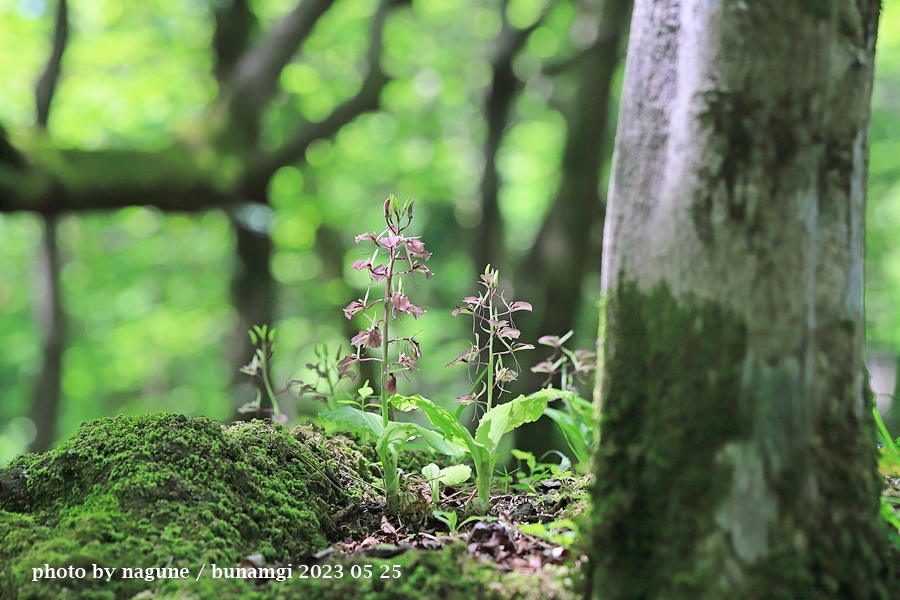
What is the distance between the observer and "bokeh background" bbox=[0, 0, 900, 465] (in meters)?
9.54

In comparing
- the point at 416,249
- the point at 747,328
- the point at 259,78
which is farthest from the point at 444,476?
the point at 259,78

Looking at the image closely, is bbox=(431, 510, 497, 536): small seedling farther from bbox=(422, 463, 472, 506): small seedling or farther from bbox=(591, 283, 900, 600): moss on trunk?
bbox=(591, 283, 900, 600): moss on trunk

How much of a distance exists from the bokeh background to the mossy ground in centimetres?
610

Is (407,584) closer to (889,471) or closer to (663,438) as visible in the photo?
(663,438)

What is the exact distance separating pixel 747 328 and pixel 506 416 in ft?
2.66

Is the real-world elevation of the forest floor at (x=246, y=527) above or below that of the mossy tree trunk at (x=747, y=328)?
below

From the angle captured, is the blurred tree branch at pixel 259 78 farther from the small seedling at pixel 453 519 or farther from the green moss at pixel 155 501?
the small seedling at pixel 453 519

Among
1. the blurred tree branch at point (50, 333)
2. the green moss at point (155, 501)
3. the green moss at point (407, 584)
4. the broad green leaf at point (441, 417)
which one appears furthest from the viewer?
the blurred tree branch at point (50, 333)

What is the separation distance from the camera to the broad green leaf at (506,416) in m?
1.82

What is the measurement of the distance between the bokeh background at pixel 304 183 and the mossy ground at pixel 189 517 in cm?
610

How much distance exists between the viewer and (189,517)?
1.60m

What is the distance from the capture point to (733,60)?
1.24 meters

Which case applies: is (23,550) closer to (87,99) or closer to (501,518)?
(501,518)

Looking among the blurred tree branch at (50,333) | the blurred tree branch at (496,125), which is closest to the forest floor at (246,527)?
the blurred tree branch at (496,125)
